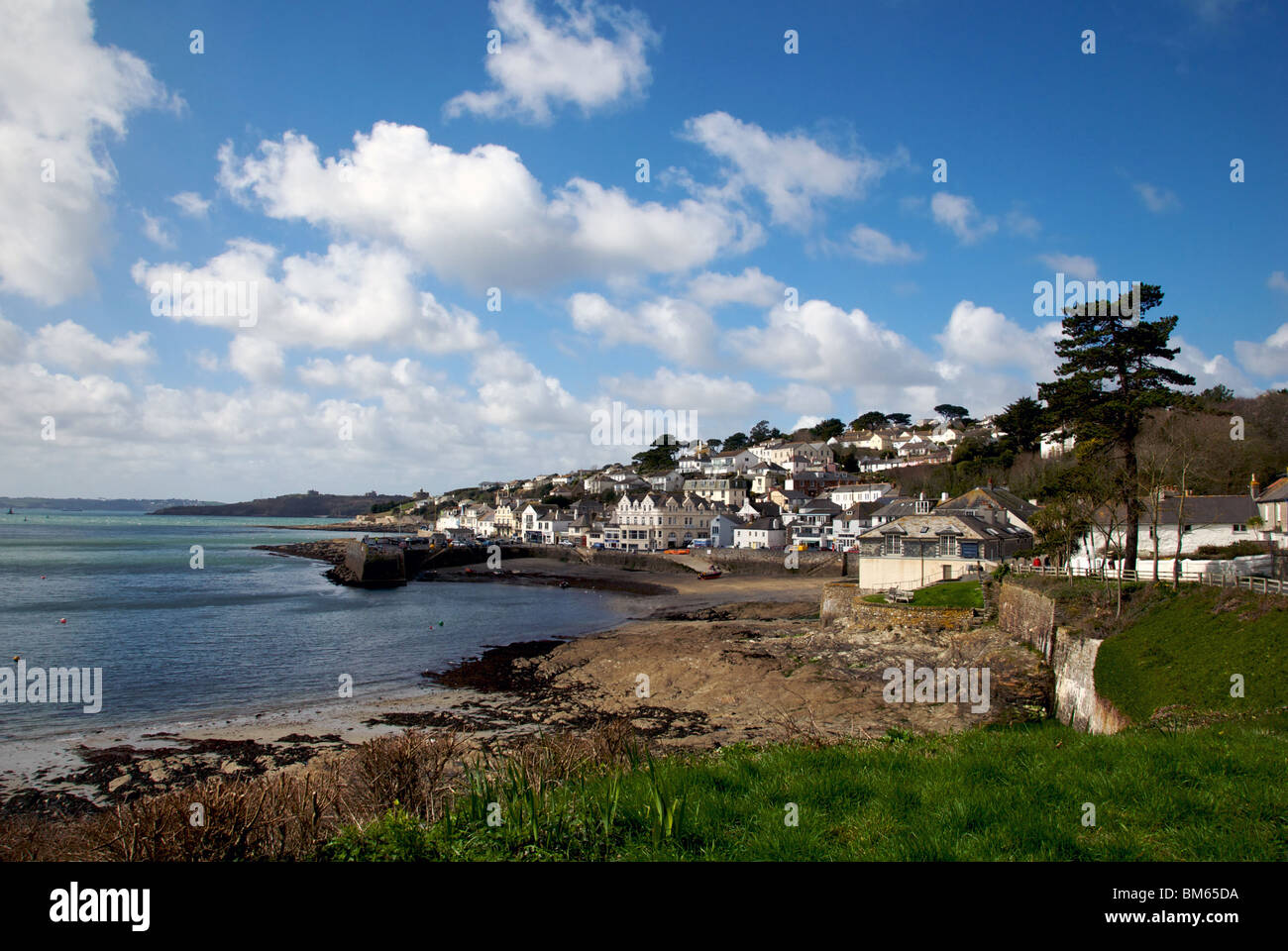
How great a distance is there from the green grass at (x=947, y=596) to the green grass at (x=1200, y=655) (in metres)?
13.2

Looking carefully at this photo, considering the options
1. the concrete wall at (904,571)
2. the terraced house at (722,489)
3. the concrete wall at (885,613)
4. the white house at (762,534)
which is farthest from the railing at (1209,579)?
the terraced house at (722,489)

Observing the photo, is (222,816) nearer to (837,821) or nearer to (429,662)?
(837,821)

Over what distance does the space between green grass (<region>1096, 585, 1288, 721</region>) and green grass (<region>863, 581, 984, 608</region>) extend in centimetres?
1320

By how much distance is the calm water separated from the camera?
84.0 feet

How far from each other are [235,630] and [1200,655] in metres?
42.8

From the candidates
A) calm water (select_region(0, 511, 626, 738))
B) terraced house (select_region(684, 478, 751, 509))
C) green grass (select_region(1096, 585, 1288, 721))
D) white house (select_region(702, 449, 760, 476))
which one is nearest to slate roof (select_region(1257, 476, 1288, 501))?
green grass (select_region(1096, 585, 1288, 721))

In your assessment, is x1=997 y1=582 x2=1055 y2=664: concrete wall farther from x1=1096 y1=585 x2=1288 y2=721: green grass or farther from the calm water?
the calm water

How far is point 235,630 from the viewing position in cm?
3897

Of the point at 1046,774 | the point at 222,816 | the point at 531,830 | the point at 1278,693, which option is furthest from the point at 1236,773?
the point at 222,816

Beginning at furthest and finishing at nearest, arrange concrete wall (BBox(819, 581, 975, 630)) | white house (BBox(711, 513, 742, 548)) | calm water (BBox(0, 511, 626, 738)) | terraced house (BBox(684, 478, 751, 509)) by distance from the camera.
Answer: terraced house (BBox(684, 478, 751, 509)) < white house (BBox(711, 513, 742, 548)) < concrete wall (BBox(819, 581, 975, 630)) < calm water (BBox(0, 511, 626, 738))

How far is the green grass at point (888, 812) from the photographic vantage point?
500cm

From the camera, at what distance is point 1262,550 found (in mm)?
28688

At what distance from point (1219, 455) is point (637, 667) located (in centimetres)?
4501

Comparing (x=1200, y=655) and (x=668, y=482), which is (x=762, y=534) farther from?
(x=1200, y=655)
